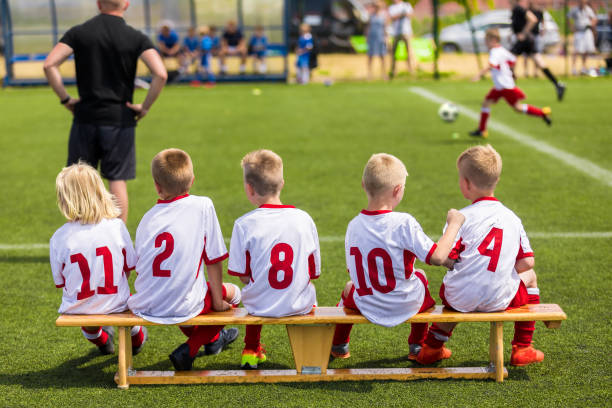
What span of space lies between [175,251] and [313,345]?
838mm

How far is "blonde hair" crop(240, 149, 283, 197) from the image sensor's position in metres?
3.83

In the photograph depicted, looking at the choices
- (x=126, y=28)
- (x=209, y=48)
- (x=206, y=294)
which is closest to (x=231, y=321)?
(x=206, y=294)

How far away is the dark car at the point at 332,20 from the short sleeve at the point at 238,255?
85.2 ft

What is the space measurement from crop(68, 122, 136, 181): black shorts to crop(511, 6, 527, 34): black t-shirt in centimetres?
1389

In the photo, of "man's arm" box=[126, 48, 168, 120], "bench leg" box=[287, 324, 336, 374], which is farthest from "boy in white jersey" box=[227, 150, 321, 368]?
"man's arm" box=[126, 48, 168, 120]

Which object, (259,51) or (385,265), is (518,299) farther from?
(259,51)

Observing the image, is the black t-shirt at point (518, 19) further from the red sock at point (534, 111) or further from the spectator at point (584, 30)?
the red sock at point (534, 111)

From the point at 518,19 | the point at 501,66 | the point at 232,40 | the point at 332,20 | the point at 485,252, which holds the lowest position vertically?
the point at 485,252

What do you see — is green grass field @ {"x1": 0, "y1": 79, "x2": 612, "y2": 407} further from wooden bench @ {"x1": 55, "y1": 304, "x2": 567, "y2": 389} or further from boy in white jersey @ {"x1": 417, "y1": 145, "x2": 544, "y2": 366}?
boy in white jersey @ {"x1": 417, "y1": 145, "x2": 544, "y2": 366}

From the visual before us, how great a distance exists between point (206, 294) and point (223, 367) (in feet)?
1.56

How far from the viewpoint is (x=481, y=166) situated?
3904 millimetres

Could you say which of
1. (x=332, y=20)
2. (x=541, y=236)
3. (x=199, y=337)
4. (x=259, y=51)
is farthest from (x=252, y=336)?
(x=332, y=20)

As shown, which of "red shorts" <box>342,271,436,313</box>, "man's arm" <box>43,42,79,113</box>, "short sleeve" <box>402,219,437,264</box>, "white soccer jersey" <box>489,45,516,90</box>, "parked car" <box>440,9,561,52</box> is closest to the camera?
"short sleeve" <box>402,219,437,264</box>

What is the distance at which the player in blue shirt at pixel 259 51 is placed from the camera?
22766 mm
